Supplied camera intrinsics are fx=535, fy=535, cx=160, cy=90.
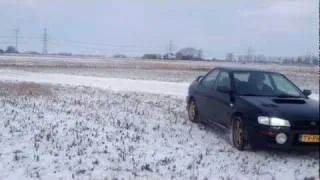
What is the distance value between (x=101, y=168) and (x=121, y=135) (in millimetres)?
1833

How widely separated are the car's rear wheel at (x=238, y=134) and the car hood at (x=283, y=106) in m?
0.46

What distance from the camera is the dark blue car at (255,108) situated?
7.38m

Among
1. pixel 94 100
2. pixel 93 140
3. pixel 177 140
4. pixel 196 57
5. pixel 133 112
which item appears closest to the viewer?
pixel 93 140

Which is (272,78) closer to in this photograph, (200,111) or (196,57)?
(200,111)

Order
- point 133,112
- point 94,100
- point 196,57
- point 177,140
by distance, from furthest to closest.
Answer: point 196,57
point 94,100
point 133,112
point 177,140

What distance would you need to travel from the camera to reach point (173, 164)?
8516 millimetres

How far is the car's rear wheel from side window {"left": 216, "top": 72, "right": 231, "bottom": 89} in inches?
40.5

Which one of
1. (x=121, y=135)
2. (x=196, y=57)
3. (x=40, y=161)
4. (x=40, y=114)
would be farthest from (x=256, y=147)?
(x=196, y=57)

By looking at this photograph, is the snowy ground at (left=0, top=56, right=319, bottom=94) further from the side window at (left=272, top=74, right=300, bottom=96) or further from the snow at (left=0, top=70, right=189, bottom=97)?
the side window at (left=272, top=74, right=300, bottom=96)

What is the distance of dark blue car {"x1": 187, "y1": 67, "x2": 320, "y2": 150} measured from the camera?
24.2 ft

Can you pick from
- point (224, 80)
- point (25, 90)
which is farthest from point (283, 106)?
point (25, 90)

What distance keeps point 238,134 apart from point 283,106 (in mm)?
1571

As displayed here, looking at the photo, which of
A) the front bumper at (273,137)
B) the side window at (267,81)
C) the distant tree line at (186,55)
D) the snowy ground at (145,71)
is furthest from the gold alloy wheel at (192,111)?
the distant tree line at (186,55)

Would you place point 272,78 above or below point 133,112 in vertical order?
above
